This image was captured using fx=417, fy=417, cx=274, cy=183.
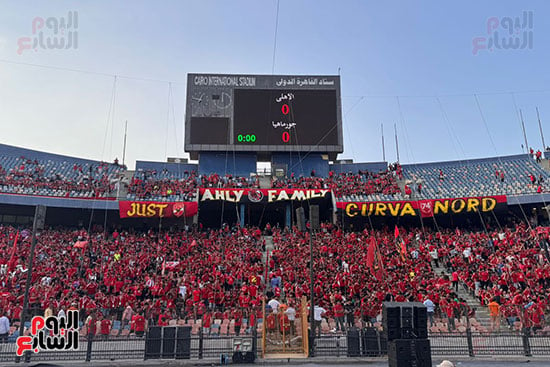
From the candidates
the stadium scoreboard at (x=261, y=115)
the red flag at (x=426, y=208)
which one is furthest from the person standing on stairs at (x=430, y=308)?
the stadium scoreboard at (x=261, y=115)

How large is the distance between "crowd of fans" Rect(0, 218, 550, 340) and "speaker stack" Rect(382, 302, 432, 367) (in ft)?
16.6

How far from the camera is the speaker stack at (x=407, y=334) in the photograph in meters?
10.0

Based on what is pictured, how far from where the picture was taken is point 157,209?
31.7 m

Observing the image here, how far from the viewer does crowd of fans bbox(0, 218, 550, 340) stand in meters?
17.6

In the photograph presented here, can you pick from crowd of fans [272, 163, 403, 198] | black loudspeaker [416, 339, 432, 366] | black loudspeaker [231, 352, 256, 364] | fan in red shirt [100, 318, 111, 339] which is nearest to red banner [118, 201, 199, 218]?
crowd of fans [272, 163, 403, 198]

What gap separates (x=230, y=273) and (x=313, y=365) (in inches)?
412

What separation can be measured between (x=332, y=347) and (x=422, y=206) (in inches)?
787

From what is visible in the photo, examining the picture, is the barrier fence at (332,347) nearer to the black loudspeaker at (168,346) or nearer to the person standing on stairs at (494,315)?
the black loudspeaker at (168,346)

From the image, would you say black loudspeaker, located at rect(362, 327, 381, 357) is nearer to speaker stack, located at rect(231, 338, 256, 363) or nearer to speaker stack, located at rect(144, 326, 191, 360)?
speaker stack, located at rect(231, 338, 256, 363)

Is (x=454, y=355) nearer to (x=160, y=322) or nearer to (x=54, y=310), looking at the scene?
(x=160, y=322)

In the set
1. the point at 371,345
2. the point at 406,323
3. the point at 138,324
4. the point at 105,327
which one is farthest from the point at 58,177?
the point at 406,323

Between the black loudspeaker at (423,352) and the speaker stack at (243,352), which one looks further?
the speaker stack at (243,352)

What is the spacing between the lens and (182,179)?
3894 centimetres

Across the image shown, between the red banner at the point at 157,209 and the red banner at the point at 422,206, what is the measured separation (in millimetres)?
11485
